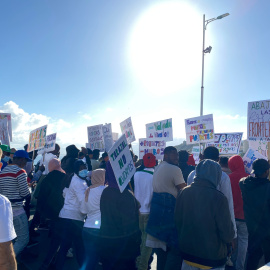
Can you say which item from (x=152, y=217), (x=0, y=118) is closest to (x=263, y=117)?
(x=152, y=217)

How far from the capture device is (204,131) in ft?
29.5

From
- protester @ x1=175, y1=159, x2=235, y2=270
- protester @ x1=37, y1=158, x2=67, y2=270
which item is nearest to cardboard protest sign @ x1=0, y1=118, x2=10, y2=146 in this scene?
protester @ x1=37, y1=158, x2=67, y2=270

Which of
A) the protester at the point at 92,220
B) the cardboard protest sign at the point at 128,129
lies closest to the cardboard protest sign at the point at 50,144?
the cardboard protest sign at the point at 128,129

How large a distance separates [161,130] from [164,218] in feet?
19.6

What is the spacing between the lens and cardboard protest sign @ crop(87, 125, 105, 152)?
1107 cm

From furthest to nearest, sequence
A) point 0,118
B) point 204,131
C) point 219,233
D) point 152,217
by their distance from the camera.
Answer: point 204,131, point 0,118, point 152,217, point 219,233

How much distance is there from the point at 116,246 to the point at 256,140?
195 inches

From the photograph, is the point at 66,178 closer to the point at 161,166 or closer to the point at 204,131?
the point at 161,166

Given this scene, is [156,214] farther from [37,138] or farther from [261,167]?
Result: [37,138]

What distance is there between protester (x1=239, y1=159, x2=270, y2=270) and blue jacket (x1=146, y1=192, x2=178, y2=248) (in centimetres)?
128

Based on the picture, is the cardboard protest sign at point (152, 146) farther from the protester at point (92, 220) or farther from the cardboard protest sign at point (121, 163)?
the cardboard protest sign at point (121, 163)

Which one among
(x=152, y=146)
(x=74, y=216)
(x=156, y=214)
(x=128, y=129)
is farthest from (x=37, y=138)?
(x=156, y=214)

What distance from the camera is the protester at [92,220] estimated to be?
3639 millimetres

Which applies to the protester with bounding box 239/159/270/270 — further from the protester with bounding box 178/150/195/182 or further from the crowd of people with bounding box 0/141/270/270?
the protester with bounding box 178/150/195/182
